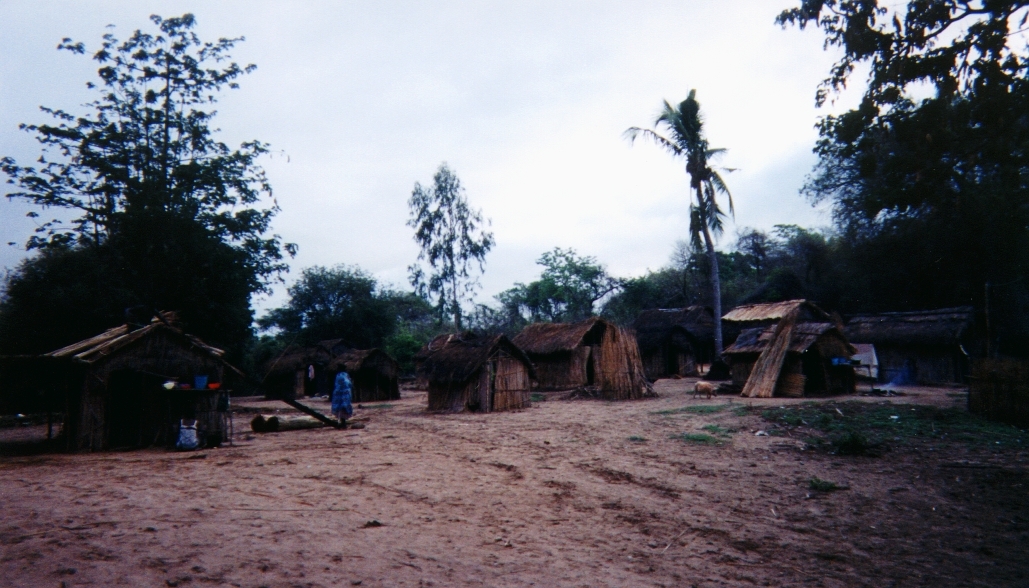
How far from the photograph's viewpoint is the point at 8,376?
55.5 ft

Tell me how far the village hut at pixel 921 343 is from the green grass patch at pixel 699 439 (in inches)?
706

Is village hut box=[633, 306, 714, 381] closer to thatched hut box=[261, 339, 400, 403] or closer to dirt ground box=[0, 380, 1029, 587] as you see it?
thatched hut box=[261, 339, 400, 403]

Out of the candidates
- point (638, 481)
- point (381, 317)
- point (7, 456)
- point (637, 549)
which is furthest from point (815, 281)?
point (7, 456)

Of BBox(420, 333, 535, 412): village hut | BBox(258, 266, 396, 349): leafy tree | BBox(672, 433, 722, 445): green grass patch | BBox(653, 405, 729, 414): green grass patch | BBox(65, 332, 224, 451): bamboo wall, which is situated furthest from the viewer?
BBox(258, 266, 396, 349): leafy tree

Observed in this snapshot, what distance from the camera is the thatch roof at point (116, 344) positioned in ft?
37.9

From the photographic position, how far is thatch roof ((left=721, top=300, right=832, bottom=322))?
2635 cm

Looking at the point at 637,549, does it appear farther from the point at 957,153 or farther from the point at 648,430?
the point at 957,153

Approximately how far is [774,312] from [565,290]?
1992 cm

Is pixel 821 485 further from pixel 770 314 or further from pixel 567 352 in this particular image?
pixel 770 314

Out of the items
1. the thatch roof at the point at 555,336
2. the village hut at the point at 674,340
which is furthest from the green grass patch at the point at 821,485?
the village hut at the point at 674,340

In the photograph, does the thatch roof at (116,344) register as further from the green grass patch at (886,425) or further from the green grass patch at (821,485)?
the green grass patch at (886,425)

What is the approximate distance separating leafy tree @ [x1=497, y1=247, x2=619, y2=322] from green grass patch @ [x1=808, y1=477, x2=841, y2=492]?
117ft

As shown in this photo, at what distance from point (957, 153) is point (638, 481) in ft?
23.6

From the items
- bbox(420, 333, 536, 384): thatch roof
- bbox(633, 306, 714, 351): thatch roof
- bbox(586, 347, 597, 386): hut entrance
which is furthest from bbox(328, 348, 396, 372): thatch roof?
bbox(633, 306, 714, 351): thatch roof
